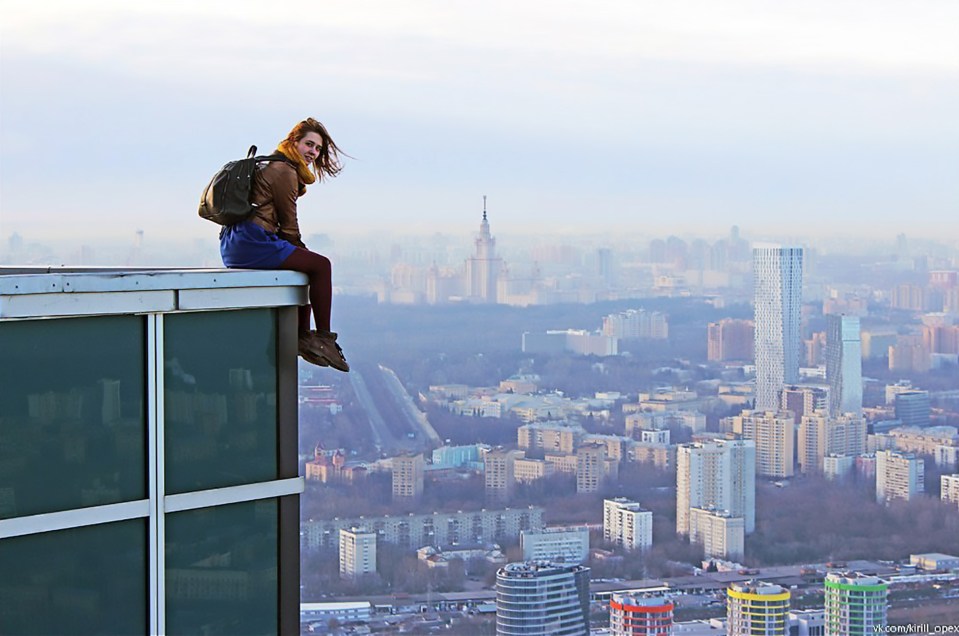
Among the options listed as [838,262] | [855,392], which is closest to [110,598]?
[855,392]

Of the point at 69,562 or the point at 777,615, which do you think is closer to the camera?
the point at 69,562

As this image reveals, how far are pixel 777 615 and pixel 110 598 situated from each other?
28.4 metres

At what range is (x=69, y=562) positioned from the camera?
2.15 m

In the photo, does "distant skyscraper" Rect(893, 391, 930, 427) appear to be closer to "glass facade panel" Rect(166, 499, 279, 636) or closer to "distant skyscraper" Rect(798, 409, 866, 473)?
"distant skyscraper" Rect(798, 409, 866, 473)

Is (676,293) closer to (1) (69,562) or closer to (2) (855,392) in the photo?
(2) (855,392)

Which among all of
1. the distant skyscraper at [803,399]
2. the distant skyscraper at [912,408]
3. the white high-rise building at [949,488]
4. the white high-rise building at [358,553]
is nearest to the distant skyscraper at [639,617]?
the white high-rise building at [358,553]

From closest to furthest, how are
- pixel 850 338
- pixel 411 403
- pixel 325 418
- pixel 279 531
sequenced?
pixel 279 531
pixel 325 418
pixel 411 403
pixel 850 338

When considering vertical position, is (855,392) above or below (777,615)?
above

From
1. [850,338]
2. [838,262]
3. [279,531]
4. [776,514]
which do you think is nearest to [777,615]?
[776,514]

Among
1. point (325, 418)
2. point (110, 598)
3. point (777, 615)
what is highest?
point (110, 598)

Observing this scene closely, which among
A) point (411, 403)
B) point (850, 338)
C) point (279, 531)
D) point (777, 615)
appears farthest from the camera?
point (850, 338)

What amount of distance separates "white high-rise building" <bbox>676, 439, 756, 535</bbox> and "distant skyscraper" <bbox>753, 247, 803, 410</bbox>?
A: 4.64 meters

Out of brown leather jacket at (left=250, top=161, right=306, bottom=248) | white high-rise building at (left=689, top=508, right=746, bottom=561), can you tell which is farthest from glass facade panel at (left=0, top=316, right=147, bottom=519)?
white high-rise building at (left=689, top=508, right=746, bottom=561)

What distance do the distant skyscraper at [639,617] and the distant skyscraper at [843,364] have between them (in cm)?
1465
